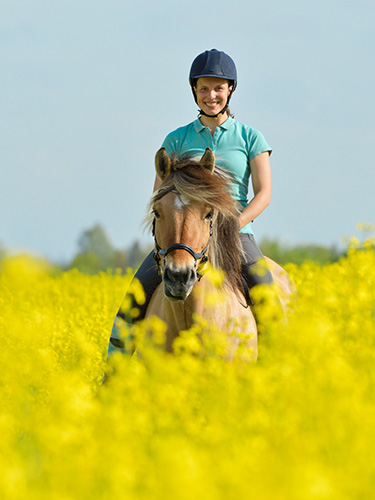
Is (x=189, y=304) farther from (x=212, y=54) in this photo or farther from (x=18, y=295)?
(x=18, y=295)

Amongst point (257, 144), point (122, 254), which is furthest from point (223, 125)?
point (122, 254)

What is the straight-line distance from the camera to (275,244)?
62625 mm

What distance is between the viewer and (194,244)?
16.8 ft

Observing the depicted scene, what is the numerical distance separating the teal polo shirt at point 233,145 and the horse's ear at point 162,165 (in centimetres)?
47

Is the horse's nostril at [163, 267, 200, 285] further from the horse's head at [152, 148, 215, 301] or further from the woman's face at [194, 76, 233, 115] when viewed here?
the woman's face at [194, 76, 233, 115]

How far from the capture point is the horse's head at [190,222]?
4887mm

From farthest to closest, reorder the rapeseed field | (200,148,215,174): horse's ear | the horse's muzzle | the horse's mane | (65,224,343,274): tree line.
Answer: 1. (65,224,343,274): tree line
2. (200,148,215,174): horse's ear
3. the horse's mane
4. the horse's muzzle
5. the rapeseed field

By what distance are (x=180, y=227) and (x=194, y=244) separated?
0.47 ft

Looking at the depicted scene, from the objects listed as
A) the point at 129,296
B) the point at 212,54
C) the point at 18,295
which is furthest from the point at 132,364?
the point at 18,295

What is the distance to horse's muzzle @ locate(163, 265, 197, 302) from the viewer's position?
4.82 m

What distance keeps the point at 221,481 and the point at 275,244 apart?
60.3m

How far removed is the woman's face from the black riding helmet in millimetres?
43

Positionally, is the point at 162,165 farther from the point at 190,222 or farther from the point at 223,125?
the point at 223,125

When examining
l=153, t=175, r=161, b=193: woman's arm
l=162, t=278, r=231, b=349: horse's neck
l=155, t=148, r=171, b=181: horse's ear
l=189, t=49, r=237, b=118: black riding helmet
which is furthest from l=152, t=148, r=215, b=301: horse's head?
l=189, t=49, r=237, b=118: black riding helmet
